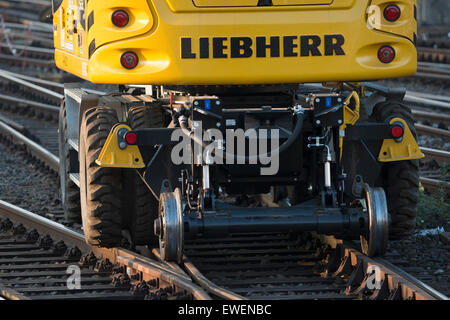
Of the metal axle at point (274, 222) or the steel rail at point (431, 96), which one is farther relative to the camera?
the steel rail at point (431, 96)

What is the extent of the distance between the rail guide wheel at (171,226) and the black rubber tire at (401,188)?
1819mm

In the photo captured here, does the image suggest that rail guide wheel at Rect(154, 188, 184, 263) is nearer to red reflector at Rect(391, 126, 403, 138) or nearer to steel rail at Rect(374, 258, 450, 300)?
steel rail at Rect(374, 258, 450, 300)

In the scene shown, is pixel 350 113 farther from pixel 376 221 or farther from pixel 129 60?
pixel 129 60

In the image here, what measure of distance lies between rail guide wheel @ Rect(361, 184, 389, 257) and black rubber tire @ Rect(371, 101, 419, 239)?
68 cm

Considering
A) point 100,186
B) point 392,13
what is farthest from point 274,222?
point 392,13

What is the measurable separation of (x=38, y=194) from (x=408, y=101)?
753 centimetres

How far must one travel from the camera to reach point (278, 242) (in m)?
9.05

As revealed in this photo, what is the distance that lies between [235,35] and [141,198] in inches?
59.6

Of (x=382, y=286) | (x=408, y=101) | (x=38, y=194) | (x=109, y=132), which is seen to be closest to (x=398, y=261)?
(x=382, y=286)

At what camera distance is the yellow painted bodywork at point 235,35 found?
302 inches

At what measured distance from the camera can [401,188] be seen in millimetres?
8430

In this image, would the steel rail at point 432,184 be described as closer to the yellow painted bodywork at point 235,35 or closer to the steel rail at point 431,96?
the yellow painted bodywork at point 235,35

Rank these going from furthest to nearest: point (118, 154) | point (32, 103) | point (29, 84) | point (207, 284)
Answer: point (29, 84) → point (32, 103) → point (118, 154) → point (207, 284)

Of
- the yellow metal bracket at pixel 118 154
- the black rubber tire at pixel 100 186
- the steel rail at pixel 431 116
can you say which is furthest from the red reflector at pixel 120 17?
the steel rail at pixel 431 116
